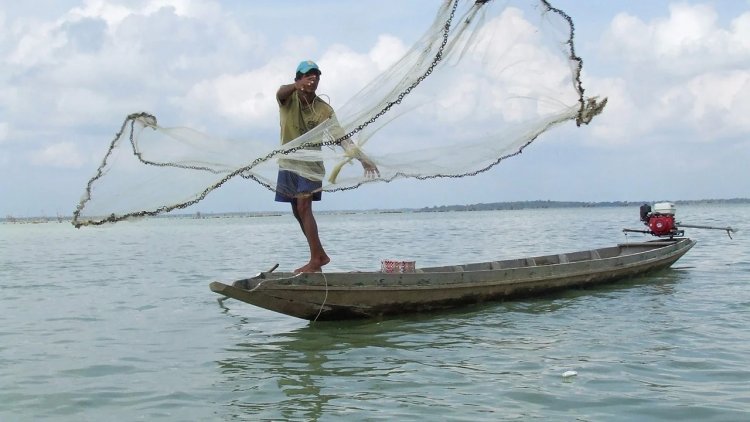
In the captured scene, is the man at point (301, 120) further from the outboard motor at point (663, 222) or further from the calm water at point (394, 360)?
the outboard motor at point (663, 222)

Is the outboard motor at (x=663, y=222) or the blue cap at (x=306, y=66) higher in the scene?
the blue cap at (x=306, y=66)

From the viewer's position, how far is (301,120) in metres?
7.14

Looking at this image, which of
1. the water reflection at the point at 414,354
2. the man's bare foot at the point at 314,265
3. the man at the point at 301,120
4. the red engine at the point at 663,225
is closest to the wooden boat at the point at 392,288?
the man's bare foot at the point at 314,265

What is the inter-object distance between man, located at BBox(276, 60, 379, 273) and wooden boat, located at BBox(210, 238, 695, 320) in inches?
31.4

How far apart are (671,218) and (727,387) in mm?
8963

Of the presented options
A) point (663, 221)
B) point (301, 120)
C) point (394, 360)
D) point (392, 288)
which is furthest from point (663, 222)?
point (301, 120)

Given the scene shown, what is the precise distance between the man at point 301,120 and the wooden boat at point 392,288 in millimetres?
799

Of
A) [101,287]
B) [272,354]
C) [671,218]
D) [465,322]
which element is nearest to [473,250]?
[671,218]

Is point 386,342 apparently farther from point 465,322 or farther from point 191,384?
point 191,384

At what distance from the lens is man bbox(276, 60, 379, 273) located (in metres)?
6.72

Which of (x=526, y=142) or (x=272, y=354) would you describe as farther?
(x=272, y=354)

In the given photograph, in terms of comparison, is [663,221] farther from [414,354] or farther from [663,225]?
[414,354]

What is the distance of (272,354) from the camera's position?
23.9 ft

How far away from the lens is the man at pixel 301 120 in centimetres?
672
